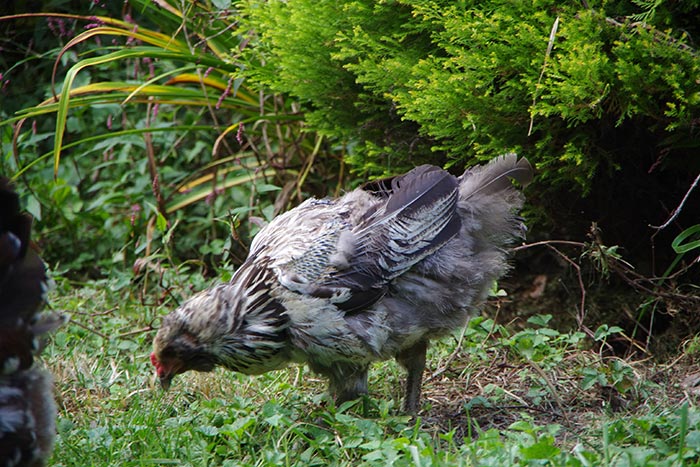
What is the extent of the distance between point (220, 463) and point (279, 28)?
2669 mm

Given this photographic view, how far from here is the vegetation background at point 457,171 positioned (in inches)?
151

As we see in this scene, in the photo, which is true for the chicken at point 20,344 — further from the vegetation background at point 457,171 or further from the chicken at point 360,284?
the chicken at point 360,284

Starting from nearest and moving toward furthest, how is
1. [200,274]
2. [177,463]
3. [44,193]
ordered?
[177,463] < [200,274] < [44,193]

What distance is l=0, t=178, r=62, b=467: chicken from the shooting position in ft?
10.3

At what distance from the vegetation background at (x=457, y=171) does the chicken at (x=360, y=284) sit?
257 millimetres

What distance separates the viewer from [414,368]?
14.6 ft

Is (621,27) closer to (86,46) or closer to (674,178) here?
(674,178)

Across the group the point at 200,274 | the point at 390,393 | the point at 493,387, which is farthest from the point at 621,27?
the point at 200,274

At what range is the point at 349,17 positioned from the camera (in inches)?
190

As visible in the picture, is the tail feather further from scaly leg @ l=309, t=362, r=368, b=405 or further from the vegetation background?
scaly leg @ l=309, t=362, r=368, b=405

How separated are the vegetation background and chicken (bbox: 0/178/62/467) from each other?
524 mm

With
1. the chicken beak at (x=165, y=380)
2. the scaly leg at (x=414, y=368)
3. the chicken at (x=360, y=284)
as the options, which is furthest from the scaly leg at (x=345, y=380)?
the chicken beak at (x=165, y=380)

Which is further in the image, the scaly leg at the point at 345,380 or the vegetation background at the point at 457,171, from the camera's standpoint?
the scaly leg at the point at 345,380

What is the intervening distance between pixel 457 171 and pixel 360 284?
1.57 m
